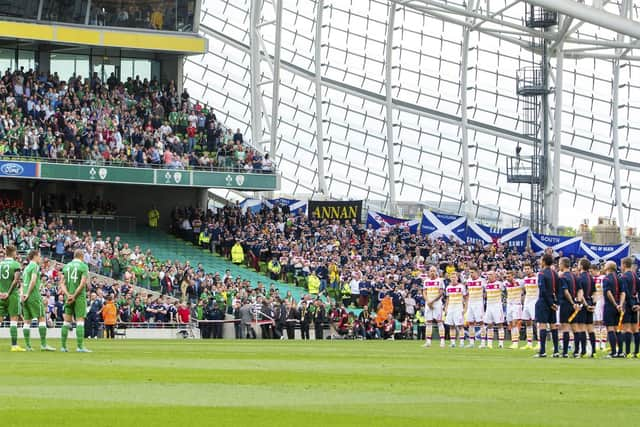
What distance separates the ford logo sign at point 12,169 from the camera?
46.0m

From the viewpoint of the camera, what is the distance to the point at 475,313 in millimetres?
31422

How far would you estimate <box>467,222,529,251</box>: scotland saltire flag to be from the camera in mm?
57078

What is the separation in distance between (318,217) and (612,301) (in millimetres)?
32418

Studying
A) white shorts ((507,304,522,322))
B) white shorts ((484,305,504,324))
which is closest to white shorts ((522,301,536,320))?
white shorts ((507,304,522,322))

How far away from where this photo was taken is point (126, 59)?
55125 millimetres

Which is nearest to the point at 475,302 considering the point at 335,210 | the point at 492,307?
the point at 492,307

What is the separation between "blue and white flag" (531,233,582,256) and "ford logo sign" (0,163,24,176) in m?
22.5

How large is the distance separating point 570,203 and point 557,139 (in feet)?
24.4

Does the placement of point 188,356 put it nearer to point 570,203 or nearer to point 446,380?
point 446,380

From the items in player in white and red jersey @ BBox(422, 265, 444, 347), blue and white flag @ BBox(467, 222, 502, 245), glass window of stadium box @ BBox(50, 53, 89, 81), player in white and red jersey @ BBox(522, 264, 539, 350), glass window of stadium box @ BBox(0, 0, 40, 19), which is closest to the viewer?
player in white and red jersey @ BBox(422, 265, 444, 347)

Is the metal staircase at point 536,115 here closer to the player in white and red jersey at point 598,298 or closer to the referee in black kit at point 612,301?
the player in white and red jersey at point 598,298

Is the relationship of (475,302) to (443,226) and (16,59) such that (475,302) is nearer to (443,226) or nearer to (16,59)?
(443,226)

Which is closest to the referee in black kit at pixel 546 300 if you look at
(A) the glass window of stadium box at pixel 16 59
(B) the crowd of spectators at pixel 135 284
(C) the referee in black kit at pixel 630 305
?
(C) the referee in black kit at pixel 630 305

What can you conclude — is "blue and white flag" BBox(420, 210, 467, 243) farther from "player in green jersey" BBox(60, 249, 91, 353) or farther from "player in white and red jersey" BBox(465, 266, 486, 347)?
"player in green jersey" BBox(60, 249, 91, 353)
